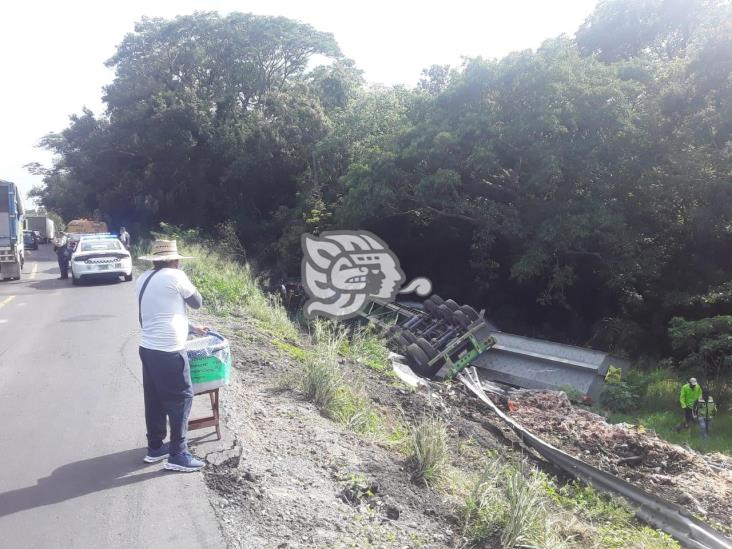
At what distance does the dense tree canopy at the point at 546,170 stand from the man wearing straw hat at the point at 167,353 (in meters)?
14.4

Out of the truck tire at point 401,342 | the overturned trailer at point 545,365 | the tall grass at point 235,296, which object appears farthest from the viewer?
the overturned trailer at point 545,365

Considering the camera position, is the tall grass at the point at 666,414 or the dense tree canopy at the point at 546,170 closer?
the tall grass at the point at 666,414

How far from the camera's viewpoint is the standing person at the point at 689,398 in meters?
12.7

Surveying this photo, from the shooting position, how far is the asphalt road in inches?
166

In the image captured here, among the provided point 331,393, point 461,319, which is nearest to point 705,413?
point 461,319

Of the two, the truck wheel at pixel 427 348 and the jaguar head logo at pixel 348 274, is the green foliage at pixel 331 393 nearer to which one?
the truck wheel at pixel 427 348

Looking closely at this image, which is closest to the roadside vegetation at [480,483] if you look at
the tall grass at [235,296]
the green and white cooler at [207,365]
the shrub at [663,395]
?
the green and white cooler at [207,365]

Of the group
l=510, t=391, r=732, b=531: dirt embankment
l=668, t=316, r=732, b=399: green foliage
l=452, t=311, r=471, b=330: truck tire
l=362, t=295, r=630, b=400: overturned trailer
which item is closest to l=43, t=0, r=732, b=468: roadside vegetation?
l=668, t=316, r=732, b=399: green foliage

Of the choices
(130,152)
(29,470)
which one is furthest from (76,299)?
(130,152)

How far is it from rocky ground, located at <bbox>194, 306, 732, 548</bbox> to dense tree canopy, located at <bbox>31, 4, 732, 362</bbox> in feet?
29.3

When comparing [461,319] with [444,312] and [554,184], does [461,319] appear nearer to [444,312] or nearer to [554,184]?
[444,312]

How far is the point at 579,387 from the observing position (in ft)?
51.5

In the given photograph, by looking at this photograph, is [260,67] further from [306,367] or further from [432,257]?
[306,367]

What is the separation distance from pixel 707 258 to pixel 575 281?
443 cm
